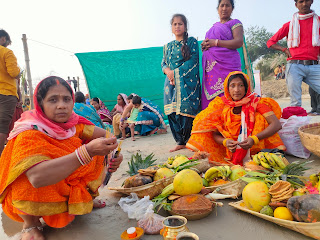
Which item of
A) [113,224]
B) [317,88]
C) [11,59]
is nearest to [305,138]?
[317,88]

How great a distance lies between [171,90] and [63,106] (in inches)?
97.8

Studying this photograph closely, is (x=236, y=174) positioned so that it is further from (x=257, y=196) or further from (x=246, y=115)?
(x=246, y=115)

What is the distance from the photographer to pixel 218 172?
231 cm

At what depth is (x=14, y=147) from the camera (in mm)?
1606

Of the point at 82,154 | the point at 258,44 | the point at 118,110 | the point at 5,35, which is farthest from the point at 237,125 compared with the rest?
the point at 258,44

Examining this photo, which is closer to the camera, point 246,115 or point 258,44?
point 246,115

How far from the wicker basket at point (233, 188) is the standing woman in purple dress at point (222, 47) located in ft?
6.12

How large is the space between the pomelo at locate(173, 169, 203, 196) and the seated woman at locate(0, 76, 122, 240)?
0.53m

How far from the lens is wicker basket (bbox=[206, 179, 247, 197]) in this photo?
2057 millimetres

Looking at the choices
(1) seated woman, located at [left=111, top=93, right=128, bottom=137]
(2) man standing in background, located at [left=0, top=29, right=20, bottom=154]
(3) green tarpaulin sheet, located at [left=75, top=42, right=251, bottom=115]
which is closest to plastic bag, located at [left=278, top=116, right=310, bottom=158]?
(2) man standing in background, located at [left=0, top=29, right=20, bottom=154]

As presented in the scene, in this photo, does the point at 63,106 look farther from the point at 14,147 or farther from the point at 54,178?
the point at 54,178

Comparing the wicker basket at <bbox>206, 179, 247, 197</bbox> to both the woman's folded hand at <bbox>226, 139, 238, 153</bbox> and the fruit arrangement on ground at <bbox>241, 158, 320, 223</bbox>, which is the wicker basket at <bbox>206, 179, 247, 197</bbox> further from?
the woman's folded hand at <bbox>226, 139, 238, 153</bbox>

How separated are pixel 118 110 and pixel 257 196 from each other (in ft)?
19.8

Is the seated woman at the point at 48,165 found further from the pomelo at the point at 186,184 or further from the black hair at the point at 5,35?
the black hair at the point at 5,35
